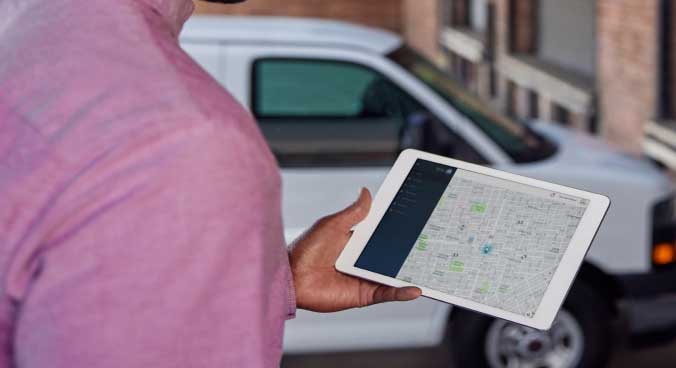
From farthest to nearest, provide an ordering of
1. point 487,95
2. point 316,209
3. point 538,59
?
point 487,95
point 538,59
point 316,209

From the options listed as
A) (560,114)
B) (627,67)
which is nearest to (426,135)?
(627,67)

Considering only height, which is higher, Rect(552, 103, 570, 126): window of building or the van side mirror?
the van side mirror

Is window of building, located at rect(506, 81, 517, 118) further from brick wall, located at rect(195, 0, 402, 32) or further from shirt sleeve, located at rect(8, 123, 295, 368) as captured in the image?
shirt sleeve, located at rect(8, 123, 295, 368)

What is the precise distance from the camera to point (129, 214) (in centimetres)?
94

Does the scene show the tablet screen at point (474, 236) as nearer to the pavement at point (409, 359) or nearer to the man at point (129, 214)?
the man at point (129, 214)

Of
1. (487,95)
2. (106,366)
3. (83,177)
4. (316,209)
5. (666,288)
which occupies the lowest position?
(487,95)

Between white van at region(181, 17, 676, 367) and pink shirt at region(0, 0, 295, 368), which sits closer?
pink shirt at region(0, 0, 295, 368)

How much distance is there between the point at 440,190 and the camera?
189 centimetres

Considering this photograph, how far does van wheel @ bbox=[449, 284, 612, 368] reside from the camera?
5637 mm

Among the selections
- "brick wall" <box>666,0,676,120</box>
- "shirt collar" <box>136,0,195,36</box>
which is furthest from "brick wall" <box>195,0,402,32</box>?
"shirt collar" <box>136,0,195,36</box>

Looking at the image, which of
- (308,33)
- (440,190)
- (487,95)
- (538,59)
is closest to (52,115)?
(440,190)

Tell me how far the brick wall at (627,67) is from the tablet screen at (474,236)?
7.24 meters

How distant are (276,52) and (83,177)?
475 cm

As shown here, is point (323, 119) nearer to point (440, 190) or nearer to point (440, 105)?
point (440, 105)
